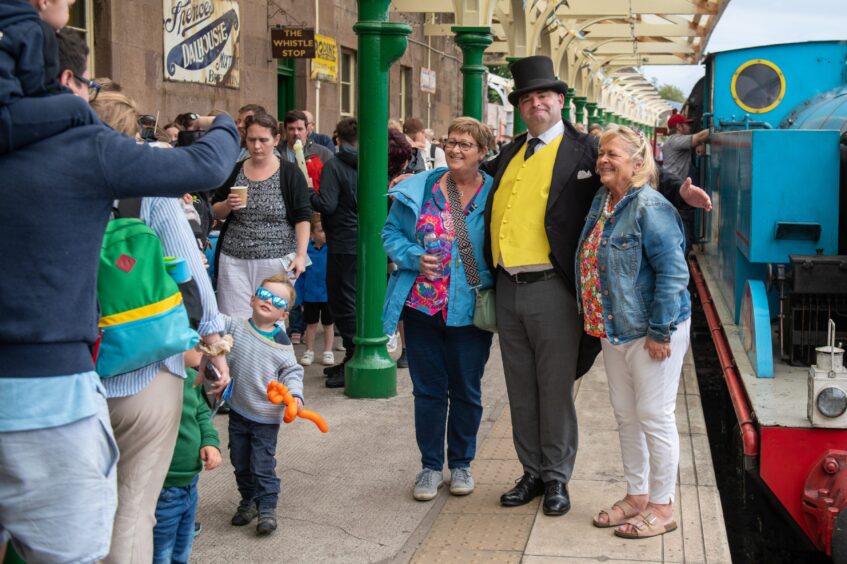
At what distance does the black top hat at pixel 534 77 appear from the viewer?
15.5ft

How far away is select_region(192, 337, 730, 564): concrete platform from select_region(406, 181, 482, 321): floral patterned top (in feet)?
3.10

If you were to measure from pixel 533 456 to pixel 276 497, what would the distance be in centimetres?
121

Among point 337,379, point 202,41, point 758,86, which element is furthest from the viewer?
point 202,41

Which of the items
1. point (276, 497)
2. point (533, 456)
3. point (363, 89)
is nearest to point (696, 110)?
point (363, 89)

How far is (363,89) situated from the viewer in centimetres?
694

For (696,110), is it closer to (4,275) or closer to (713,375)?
(713,375)

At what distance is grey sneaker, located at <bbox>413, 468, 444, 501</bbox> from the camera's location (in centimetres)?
505

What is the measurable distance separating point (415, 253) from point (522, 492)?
121 centimetres

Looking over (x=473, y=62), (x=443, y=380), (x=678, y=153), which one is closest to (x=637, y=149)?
(x=443, y=380)

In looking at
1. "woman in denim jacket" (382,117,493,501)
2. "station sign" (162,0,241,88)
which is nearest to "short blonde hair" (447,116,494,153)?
"woman in denim jacket" (382,117,493,501)

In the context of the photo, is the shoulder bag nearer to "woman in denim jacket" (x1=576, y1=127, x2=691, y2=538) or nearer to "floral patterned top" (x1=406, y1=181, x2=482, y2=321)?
"floral patterned top" (x1=406, y1=181, x2=482, y2=321)

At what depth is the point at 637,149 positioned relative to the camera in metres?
4.39

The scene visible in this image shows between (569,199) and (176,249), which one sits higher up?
(569,199)

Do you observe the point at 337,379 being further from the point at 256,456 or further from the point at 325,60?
the point at 325,60
